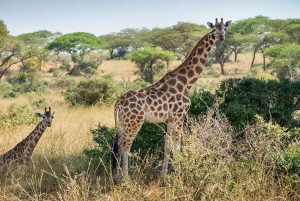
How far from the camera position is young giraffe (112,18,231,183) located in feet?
15.8

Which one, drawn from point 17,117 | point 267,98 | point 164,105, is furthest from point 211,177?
point 17,117

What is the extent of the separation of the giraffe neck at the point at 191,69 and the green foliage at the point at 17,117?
614cm

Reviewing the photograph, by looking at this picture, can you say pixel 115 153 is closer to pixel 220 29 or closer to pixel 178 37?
pixel 220 29

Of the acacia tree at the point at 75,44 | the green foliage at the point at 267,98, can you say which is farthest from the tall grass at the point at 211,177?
the acacia tree at the point at 75,44

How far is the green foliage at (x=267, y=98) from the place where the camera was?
22.4 feet

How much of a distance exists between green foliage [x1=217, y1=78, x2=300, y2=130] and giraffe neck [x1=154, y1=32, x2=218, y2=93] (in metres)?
1.61

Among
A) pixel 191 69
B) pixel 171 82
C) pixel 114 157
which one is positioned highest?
pixel 191 69

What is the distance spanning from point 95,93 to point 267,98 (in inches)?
316

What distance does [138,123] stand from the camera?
4824 millimetres

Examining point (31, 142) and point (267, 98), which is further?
point (267, 98)

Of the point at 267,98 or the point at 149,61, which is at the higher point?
the point at 267,98

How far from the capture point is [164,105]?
4922 millimetres

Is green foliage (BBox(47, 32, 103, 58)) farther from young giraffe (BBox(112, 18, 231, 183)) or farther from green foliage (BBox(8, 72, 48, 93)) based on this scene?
young giraffe (BBox(112, 18, 231, 183))

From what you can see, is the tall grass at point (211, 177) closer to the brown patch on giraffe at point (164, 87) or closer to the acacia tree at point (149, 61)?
the brown patch on giraffe at point (164, 87)
